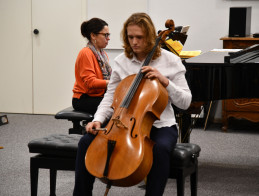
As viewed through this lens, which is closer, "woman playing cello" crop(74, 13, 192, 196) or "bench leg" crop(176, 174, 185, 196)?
"woman playing cello" crop(74, 13, 192, 196)

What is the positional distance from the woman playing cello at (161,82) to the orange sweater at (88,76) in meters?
1.01

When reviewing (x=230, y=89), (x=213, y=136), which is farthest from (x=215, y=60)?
(x=213, y=136)

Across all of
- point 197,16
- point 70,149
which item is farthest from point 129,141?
point 197,16

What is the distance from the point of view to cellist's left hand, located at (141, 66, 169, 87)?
2.12m

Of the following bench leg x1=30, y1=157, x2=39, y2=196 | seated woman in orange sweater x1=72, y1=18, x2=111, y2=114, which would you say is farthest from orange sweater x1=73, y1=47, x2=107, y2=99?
bench leg x1=30, y1=157, x2=39, y2=196

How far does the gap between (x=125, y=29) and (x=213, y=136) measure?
2.50 meters

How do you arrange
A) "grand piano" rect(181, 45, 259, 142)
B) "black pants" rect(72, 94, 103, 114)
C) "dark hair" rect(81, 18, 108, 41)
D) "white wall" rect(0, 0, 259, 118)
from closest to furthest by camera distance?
"grand piano" rect(181, 45, 259, 142), "black pants" rect(72, 94, 103, 114), "dark hair" rect(81, 18, 108, 41), "white wall" rect(0, 0, 259, 118)

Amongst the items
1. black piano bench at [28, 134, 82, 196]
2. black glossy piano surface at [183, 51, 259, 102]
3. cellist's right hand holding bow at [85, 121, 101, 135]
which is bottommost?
black piano bench at [28, 134, 82, 196]

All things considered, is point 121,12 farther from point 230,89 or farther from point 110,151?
point 110,151

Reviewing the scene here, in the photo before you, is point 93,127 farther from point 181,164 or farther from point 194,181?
point 194,181

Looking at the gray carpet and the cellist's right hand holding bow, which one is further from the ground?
the cellist's right hand holding bow

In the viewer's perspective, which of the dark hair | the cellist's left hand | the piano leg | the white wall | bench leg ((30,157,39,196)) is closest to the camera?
the cellist's left hand

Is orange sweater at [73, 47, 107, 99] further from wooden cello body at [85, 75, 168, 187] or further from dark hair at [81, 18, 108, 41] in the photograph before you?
wooden cello body at [85, 75, 168, 187]

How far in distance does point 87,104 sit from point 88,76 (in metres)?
0.21
